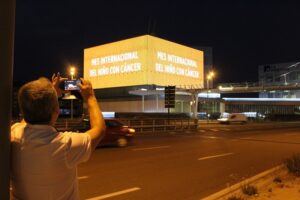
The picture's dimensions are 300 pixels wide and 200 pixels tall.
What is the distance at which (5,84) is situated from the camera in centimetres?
242

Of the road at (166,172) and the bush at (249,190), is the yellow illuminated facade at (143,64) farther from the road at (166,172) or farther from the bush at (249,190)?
the bush at (249,190)

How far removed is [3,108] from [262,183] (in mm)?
7778

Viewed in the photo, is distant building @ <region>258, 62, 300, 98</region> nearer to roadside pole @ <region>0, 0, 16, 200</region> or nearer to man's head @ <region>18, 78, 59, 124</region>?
man's head @ <region>18, 78, 59, 124</region>

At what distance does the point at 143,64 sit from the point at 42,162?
7806 centimetres

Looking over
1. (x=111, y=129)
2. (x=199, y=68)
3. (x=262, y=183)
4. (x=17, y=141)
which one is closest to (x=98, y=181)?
(x=262, y=183)

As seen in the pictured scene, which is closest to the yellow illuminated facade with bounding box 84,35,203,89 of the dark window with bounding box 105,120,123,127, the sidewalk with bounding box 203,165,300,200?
the dark window with bounding box 105,120,123,127

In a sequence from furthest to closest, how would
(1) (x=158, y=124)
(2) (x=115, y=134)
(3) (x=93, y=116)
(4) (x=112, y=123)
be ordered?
1. (1) (x=158, y=124)
2. (4) (x=112, y=123)
3. (2) (x=115, y=134)
4. (3) (x=93, y=116)

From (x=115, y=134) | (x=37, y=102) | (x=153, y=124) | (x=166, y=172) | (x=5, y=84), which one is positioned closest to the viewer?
Result: (x=5, y=84)

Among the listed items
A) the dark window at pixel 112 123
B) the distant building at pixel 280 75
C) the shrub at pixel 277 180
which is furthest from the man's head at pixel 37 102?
the distant building at pixel 280 75

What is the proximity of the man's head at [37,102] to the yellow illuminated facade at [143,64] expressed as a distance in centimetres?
7723

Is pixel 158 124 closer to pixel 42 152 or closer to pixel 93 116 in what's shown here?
pixel 93 116

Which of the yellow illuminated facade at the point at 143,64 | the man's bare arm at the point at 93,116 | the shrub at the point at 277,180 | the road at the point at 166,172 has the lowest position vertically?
the road at the point at 166,172

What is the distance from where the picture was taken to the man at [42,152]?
2.44 meters

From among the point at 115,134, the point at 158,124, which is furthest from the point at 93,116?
the point at 158,124
